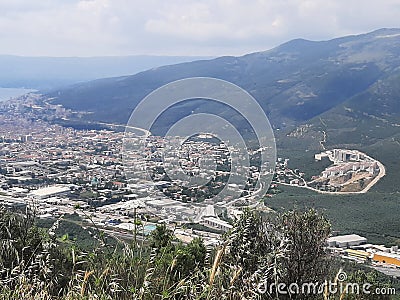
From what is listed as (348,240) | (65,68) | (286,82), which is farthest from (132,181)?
(65,68)

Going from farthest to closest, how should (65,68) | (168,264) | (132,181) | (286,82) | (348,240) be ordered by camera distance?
1. (65,68)
2. (286,82)
3. (348,240)
4. (132,181)
5. (168,264)

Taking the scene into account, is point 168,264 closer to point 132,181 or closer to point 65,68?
point 132,181

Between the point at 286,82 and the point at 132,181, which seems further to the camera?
the point at 286,82

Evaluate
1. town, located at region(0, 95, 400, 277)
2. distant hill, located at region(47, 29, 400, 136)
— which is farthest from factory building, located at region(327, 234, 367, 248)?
distant hill, located at region(47, 29, 400, 136)

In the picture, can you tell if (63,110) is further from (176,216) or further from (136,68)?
(136,68)

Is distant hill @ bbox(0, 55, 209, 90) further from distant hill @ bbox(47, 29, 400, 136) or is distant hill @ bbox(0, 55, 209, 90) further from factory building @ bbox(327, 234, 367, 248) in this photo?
factory building @ bbox(327, 234, 367, 248)

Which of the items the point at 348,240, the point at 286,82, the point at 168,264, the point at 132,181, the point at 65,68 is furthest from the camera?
the point at 65,68

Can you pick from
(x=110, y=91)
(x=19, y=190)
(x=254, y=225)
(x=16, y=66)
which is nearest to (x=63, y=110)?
(x=110, y=91)
